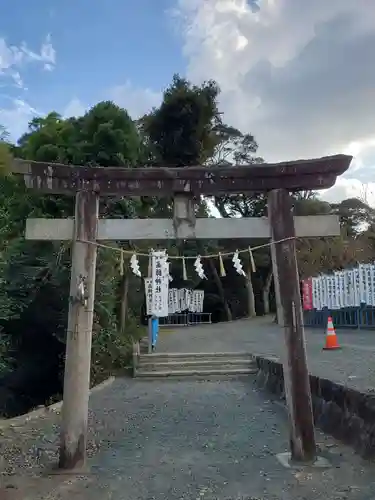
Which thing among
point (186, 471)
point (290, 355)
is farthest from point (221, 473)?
point (290, 355)

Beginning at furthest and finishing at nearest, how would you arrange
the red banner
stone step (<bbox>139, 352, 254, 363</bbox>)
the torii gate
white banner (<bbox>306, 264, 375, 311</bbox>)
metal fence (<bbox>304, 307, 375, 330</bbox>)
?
the red banner
metal fence (<bbox>304, 307, 375, 330</bbox>)
white banner (<bbox>306, 264, 375, 311</bbox>)
stone step (<bbox>139, 352, 254, 363</bbox>)
the torii gate

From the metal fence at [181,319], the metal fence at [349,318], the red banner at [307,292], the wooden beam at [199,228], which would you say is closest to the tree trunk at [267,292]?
the metal fence at [181,319]

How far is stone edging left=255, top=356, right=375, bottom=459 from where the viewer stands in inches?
217

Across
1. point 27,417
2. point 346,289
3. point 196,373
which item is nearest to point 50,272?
point 27,417

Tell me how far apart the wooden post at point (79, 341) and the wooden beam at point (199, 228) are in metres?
0.18

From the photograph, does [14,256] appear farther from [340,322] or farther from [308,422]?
[340,322]

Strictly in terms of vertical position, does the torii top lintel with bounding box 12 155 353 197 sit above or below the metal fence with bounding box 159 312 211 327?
above

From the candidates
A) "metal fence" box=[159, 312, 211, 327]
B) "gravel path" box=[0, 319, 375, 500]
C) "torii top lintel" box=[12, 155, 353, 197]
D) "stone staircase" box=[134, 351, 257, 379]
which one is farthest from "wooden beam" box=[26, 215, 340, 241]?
"metal fence" box=[159, 312, 211, 327]

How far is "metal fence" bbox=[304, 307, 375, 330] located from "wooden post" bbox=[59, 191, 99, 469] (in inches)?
512

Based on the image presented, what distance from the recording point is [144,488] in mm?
4844

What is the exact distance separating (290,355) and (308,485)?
1364mm

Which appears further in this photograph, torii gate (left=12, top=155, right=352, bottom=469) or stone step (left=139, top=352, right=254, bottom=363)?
stone step (left=139, top=352, right=254, bottom=363)

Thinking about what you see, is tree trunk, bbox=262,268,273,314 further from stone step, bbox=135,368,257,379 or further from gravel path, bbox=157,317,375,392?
stone step, bbox=135,368,257,379

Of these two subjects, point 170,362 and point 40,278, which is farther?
point 170,362
